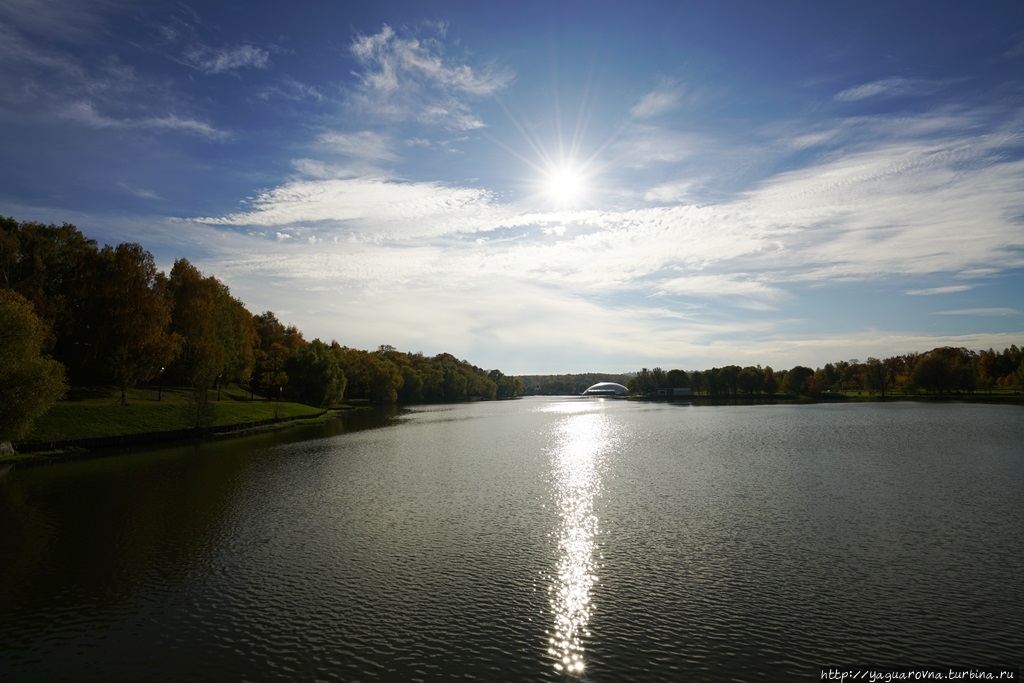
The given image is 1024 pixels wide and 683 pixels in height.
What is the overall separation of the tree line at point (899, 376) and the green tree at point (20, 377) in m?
163

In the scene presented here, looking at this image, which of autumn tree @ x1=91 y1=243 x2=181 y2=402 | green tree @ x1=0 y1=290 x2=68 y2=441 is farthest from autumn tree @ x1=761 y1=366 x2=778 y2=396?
green tree @ x1=0 y1=290 x2=68 y2=441

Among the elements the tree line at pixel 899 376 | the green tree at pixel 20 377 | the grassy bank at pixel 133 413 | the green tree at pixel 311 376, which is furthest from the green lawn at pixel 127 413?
the tree line at pixel 899 376

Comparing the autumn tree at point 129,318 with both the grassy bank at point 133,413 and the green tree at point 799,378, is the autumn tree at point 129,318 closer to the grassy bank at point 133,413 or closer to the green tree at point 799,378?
the grassy bank at point 133,413

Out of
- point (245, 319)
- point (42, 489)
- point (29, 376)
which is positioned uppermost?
point (245, 319)

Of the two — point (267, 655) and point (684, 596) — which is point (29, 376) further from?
point (684, 596)

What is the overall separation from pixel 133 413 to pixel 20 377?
19.8 metres

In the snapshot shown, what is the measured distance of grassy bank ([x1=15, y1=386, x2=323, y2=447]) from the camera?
49.6 m

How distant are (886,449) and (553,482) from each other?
30060 millimetres

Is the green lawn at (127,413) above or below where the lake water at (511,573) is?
above

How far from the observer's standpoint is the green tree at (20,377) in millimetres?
39688

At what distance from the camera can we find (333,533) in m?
23.3

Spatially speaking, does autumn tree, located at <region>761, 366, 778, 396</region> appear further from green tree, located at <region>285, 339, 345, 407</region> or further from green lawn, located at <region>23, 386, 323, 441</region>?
green lawn, located at <region>23, 386, 323, 441</region>

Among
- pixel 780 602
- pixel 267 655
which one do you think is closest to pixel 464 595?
pixel 267 655

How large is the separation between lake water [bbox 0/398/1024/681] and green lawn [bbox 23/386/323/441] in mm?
12697
